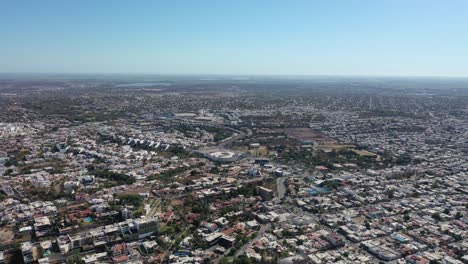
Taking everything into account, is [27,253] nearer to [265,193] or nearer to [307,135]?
[265,193]

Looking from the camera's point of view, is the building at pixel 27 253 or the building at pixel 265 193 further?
the building at pixel 265 193

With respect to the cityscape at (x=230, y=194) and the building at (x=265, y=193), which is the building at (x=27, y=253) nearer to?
the cityscape at (x=230, y=194)

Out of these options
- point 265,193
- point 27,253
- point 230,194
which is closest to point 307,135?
point 265,193

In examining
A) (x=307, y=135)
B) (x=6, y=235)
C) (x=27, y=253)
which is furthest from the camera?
(x=307, y=135)

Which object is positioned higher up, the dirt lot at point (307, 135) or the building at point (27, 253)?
the building at point (27, 253)

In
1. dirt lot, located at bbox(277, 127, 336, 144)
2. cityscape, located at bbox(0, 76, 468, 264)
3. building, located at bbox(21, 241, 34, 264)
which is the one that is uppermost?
building, located at bbox(21, 241, 34, 264)

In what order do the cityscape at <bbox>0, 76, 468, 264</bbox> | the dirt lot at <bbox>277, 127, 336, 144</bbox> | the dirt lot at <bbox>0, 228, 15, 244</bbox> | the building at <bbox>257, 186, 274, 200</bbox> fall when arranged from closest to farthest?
1. the cityscape at <bbox>0, 76, 468, 264</bbox>
2. the dirt lot at <bbox>0, 228, 15, 244</bbox>
3. the building at <bbox>257, 186, 274, 200</bbox>
4. the dirt lot at <bbox>277, 127, 336, 144</bbox>

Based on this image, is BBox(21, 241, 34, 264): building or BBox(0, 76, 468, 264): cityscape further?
BBox(0, 76, 468, 264): cityscape

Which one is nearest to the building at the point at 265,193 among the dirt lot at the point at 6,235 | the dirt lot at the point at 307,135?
the dirt lot at the point at 6,235

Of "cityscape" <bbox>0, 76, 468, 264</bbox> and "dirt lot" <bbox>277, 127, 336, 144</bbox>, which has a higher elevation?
"cityscape" <bbox>0, 76, 468, 264</bbox>

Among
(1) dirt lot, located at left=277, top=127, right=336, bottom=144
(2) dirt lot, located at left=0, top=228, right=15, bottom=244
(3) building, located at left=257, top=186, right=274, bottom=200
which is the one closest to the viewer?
(2) dirt lot, located at left=0, top=228, right=15, bottom=244

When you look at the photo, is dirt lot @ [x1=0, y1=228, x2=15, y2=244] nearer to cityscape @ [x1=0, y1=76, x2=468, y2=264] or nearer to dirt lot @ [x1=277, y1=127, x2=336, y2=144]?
cityscape @ [x1=0, y1=76, x2=468, y2=264]

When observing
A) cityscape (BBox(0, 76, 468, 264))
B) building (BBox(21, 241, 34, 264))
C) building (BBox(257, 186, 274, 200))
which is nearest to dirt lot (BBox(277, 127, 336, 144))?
cityscape (BBox(0, 76, 468, 264))
